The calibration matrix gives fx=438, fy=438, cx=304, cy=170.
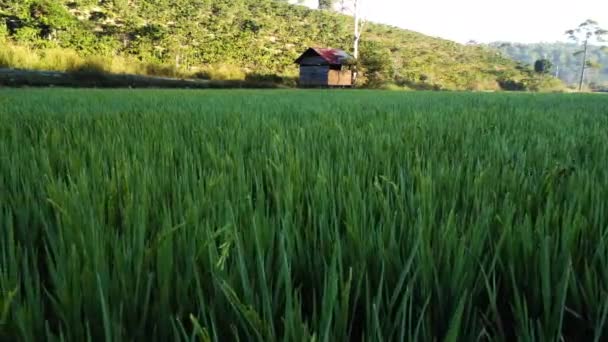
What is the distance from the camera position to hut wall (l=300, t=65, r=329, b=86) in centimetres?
2512

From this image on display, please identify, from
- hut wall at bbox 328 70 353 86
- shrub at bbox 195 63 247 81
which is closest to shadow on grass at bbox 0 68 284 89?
shrub at bbox 195 63 247 81

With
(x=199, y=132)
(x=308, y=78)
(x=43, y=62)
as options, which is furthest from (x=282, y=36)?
(x=199, y=132)

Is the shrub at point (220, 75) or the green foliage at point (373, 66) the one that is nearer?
the shrub at point (220, 75)

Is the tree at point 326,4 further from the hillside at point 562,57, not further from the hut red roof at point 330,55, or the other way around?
the hillside at point 562,57

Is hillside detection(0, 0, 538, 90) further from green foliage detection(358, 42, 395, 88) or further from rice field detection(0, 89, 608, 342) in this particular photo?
rice field detection(0, 89, 608, 342)

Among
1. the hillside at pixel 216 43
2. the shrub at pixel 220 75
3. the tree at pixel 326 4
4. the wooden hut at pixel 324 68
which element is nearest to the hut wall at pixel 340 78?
the wooden hut at pixel 324 68

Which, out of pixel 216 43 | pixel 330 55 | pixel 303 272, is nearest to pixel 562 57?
pixel 330 55

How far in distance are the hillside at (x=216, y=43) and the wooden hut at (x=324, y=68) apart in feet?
4.08

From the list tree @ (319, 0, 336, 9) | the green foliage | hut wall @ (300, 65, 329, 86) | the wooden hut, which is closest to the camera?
the wooden hut

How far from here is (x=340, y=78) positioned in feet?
85.7

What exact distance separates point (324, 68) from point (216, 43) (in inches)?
319

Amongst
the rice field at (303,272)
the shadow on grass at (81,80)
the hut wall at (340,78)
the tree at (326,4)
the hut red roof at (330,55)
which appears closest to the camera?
the rice field at (303,272)

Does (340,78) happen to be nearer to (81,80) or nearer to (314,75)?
(314,75)

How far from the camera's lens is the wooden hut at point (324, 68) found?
24.8m
